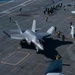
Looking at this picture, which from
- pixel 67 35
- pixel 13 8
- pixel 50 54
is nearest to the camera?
pixel 50 54

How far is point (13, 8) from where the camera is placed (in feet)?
398

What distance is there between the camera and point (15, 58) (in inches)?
2386

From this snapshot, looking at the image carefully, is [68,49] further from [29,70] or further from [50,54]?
[29,70]

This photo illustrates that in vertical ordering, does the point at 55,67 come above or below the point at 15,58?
above

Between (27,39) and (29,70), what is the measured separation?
46.3 ft

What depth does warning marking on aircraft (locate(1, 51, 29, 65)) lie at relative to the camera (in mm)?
58369

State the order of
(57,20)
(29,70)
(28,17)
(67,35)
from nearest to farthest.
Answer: (29,70) < (67,35) < (57,20) < (28,17)

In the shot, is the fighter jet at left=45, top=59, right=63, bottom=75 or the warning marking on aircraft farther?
the warning marking on aircraft

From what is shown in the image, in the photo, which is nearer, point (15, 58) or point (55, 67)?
point (55, 67)

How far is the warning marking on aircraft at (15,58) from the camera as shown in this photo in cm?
5837

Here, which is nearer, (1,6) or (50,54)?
(50,54)

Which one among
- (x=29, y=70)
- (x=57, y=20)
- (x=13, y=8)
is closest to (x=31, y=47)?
(x=29, y=70)

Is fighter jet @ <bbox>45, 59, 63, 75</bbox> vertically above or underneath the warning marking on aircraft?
above

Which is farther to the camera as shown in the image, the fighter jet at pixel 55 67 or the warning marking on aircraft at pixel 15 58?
the warning marking on aircraft at pixel 15 58
